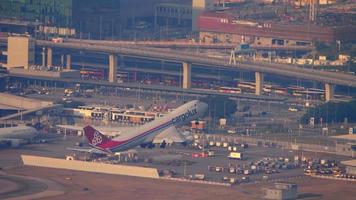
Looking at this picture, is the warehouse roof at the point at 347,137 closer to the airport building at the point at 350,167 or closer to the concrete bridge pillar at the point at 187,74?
the airport building at the point at 350,167

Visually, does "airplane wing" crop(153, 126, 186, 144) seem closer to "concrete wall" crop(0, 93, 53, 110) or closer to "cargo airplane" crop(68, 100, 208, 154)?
"cargo airplane" crop(68, 100, 208, 154)

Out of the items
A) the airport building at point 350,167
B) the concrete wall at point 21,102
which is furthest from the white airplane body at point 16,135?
the airport building at point 350,167

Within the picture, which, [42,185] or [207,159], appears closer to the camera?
[42,185]

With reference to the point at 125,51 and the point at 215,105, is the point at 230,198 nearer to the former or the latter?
the point at 215,105

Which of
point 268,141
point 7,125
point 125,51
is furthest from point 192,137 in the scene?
point 125,51

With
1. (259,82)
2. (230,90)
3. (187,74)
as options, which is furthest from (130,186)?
(187,74)

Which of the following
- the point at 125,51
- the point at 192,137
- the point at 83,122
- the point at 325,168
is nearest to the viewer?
the point at 325,168
